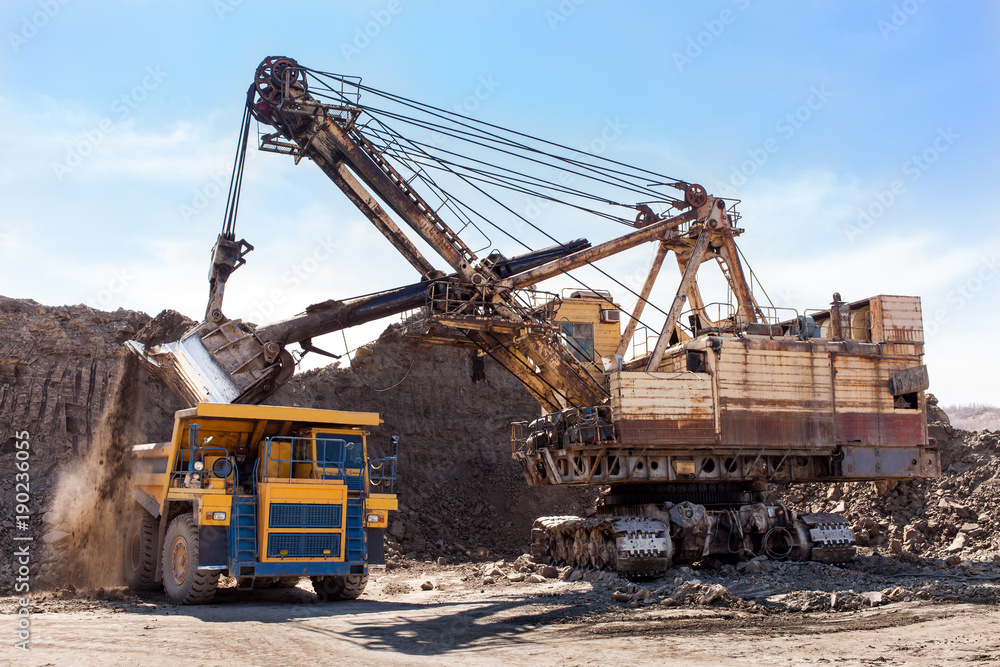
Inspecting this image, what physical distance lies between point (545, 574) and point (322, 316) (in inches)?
239

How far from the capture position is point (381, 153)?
50.7 feet

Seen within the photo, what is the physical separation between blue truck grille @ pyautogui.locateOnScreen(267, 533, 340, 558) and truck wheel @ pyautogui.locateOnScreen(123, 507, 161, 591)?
269 centimetres

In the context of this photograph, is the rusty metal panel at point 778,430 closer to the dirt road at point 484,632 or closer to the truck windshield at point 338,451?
the dirt road at point 484,632

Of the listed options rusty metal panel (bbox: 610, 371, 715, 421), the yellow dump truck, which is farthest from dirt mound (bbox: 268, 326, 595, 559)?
the yellow dump truck

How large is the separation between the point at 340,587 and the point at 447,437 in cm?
1158

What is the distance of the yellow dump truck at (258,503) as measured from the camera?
10883 millimetres

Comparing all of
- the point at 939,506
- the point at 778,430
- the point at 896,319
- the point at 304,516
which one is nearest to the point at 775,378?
the point at 778,430

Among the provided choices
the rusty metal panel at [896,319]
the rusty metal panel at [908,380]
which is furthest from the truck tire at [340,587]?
the rusty metal panel at [896,319]

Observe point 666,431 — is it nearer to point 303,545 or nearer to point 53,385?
point 303,545

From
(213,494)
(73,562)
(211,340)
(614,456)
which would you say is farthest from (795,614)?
(73,562)

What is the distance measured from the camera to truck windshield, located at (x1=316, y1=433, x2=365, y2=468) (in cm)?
1189

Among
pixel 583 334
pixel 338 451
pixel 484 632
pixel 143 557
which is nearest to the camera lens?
pixel 484 632

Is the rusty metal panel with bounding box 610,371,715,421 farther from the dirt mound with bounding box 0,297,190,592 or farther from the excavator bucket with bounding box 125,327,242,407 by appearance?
the dirt mound with bounding box 0,297,190,592

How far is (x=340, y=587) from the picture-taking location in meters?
12.0
